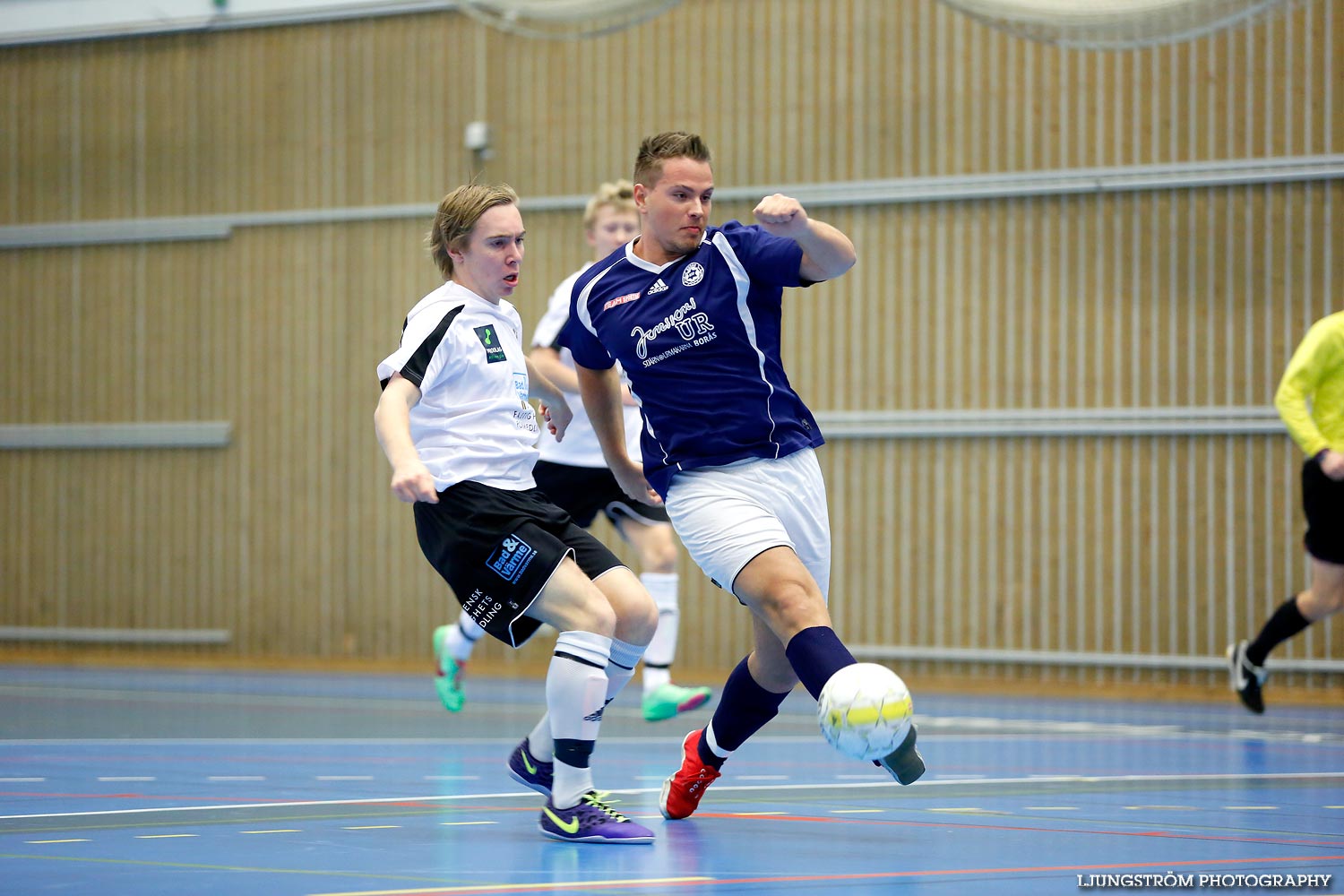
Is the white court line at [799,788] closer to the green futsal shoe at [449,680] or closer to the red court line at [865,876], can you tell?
the red court line at [865,876]

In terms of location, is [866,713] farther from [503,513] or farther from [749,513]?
[503,513]

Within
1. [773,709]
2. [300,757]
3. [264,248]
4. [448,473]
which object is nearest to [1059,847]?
[773,709]

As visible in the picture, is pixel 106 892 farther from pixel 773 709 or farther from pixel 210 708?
pixel 210 708

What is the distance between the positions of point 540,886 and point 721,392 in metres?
1.41

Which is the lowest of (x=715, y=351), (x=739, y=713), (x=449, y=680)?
(x=449, y=680)

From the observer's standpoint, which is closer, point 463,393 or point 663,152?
point 663,152

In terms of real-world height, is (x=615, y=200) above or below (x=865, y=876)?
above

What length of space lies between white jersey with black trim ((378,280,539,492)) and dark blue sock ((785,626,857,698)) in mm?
936

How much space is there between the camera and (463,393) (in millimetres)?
4363

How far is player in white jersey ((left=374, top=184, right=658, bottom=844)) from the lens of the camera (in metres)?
4.16

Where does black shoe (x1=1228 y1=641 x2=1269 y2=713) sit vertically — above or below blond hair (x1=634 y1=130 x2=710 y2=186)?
below

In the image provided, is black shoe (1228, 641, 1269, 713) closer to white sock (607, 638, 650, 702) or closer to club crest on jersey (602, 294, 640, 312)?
white sock (607, 638, 650, 702)

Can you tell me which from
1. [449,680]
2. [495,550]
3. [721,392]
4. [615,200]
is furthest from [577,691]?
[449,680]

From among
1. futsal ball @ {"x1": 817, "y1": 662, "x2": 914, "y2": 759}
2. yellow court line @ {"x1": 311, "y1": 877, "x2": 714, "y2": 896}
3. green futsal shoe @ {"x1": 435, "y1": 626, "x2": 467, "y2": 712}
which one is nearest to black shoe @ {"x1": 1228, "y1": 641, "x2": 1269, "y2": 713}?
green futsal shoe @ {"x1": 435, "y1": 626, "x2": 467, "y2": 712}
